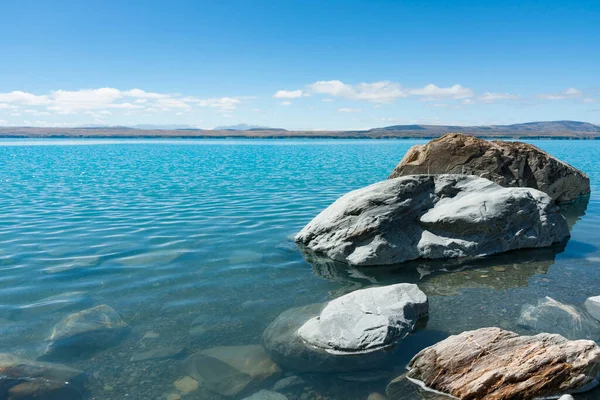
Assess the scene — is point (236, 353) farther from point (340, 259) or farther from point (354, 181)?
point (354, 181)

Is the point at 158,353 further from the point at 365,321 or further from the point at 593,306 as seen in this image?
the point at 593,306

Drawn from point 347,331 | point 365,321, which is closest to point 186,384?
point 347,331

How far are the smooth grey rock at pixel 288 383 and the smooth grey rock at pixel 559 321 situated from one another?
5.19m

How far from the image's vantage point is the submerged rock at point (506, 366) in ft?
22.8

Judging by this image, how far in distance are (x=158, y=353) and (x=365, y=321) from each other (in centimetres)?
414

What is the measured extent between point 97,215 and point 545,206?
752 inches

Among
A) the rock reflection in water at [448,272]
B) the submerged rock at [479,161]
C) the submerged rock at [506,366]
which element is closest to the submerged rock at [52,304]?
the rock reflection in water at [448,272]

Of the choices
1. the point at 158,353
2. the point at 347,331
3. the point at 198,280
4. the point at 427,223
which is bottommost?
the point at 158,353

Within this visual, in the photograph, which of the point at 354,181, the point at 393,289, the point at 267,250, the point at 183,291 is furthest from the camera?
→ the point at 354,181

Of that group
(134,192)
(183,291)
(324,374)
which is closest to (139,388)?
(324,374)

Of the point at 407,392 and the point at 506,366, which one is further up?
the point at 506,366

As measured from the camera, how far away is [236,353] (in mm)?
8500

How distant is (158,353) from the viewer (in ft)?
27.9

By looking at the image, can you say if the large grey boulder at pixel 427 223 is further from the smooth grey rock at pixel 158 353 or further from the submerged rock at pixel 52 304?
the submerged rock at pixel 52 304
